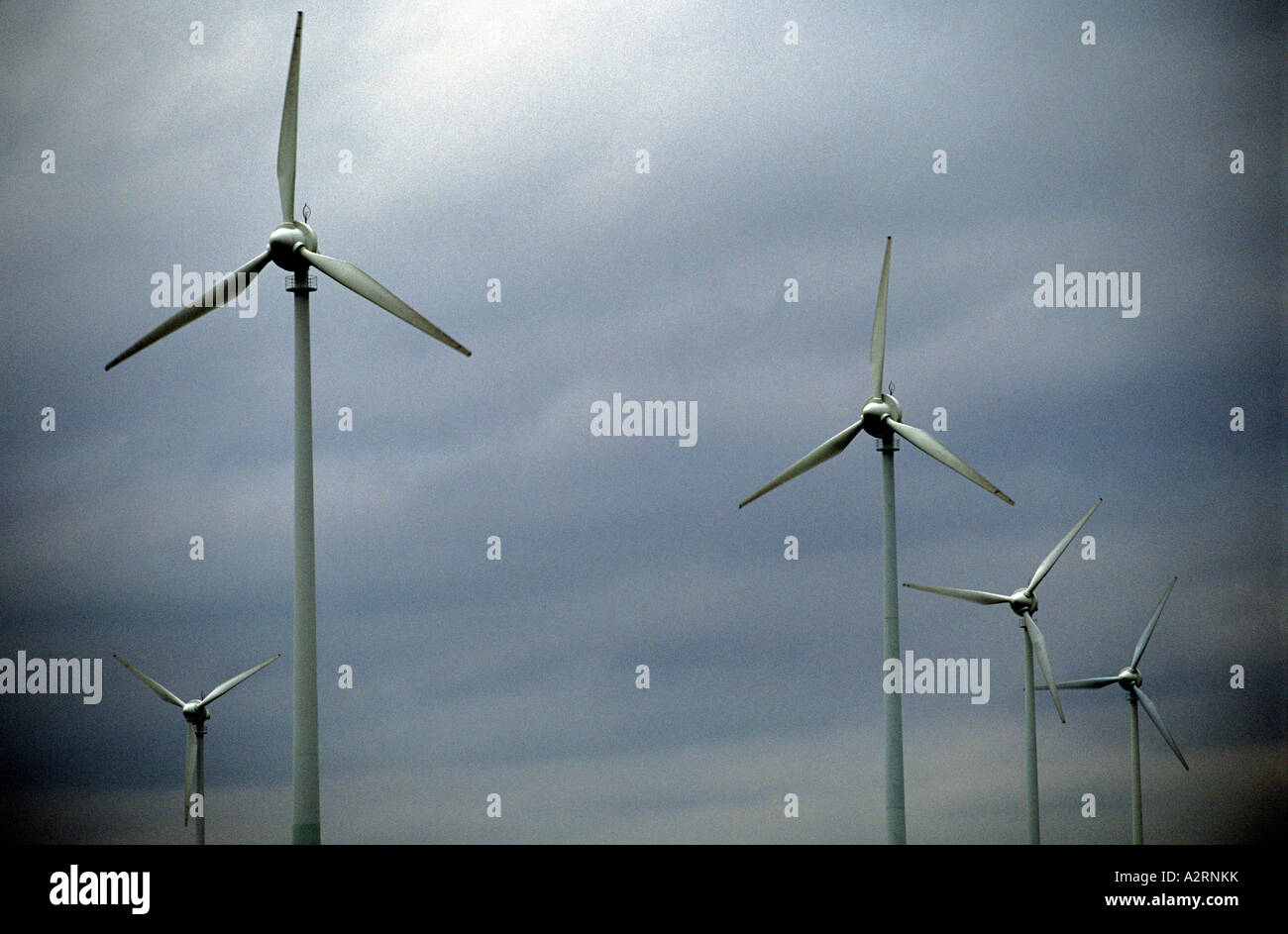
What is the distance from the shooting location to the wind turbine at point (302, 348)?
42188 millimetres

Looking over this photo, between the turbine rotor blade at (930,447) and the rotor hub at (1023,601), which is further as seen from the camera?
the rotor hub at (1023,601)

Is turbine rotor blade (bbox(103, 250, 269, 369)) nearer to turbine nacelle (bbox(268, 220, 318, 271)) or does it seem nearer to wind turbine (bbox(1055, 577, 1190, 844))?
turbine nacelle (bbox(268, 220, 318, 271))

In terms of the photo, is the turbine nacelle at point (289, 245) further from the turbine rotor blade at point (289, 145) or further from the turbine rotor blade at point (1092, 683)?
the turbine rotor blade at point (1092, 683)

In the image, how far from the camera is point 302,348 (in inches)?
1823

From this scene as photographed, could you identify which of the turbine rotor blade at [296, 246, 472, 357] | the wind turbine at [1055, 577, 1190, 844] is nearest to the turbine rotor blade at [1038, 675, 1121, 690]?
the wind turbine at [1055, 577, 1190, 844]

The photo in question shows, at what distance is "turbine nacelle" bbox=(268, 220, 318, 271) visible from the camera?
4650cm

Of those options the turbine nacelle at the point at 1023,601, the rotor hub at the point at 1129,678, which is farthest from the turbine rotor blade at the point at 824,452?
the rotor hub at the point at 1129,678

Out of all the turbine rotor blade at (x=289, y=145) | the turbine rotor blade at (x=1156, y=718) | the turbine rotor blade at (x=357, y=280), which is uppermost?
the turbine rotor blade at (x=289, y=145)

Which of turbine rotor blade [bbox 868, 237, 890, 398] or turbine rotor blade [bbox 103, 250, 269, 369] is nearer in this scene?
turbine rotor blade [bbox 103, 250, 269, 369]

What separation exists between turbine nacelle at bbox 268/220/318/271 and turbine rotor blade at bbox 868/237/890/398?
24250 millimetres

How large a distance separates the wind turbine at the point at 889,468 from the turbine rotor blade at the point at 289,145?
19191 mm

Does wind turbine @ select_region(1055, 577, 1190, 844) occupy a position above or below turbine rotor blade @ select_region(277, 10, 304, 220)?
below

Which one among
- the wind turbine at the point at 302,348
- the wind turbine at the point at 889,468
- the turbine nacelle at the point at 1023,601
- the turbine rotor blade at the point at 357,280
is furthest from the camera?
the turbine nacelle at the point at 1023,601
